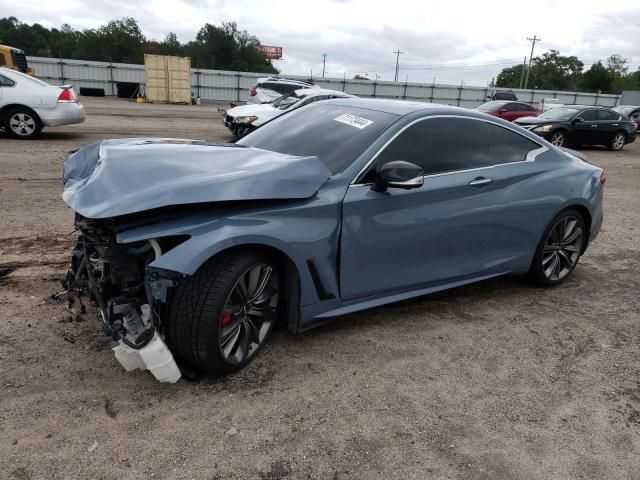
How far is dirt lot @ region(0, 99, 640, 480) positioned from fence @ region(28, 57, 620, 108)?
3376 centimetres

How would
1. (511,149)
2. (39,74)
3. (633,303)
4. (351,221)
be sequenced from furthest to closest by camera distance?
(39,74), (633,303), (511,149), (351,221)

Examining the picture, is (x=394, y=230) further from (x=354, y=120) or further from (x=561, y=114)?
(x=561, y=114)

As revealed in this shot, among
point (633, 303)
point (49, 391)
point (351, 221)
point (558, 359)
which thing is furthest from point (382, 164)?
point (633, 303)

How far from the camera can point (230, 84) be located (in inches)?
1436

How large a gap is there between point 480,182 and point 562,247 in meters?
1.35

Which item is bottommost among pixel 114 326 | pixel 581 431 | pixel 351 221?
pixel 581 431

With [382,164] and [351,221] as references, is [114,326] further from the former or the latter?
[382,164]

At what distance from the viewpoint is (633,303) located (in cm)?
450

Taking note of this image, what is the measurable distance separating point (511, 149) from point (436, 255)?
4.11 ft

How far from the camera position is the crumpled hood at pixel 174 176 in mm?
2644

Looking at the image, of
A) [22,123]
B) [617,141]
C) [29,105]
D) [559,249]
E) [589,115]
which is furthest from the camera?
[617,141]

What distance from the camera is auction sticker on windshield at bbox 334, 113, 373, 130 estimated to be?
3637 mm

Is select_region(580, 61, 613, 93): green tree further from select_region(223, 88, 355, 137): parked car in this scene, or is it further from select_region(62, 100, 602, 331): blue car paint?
select_region(62, 100, 602, 331): blue car paint

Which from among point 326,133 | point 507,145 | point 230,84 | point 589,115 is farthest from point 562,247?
A: point 230,84
